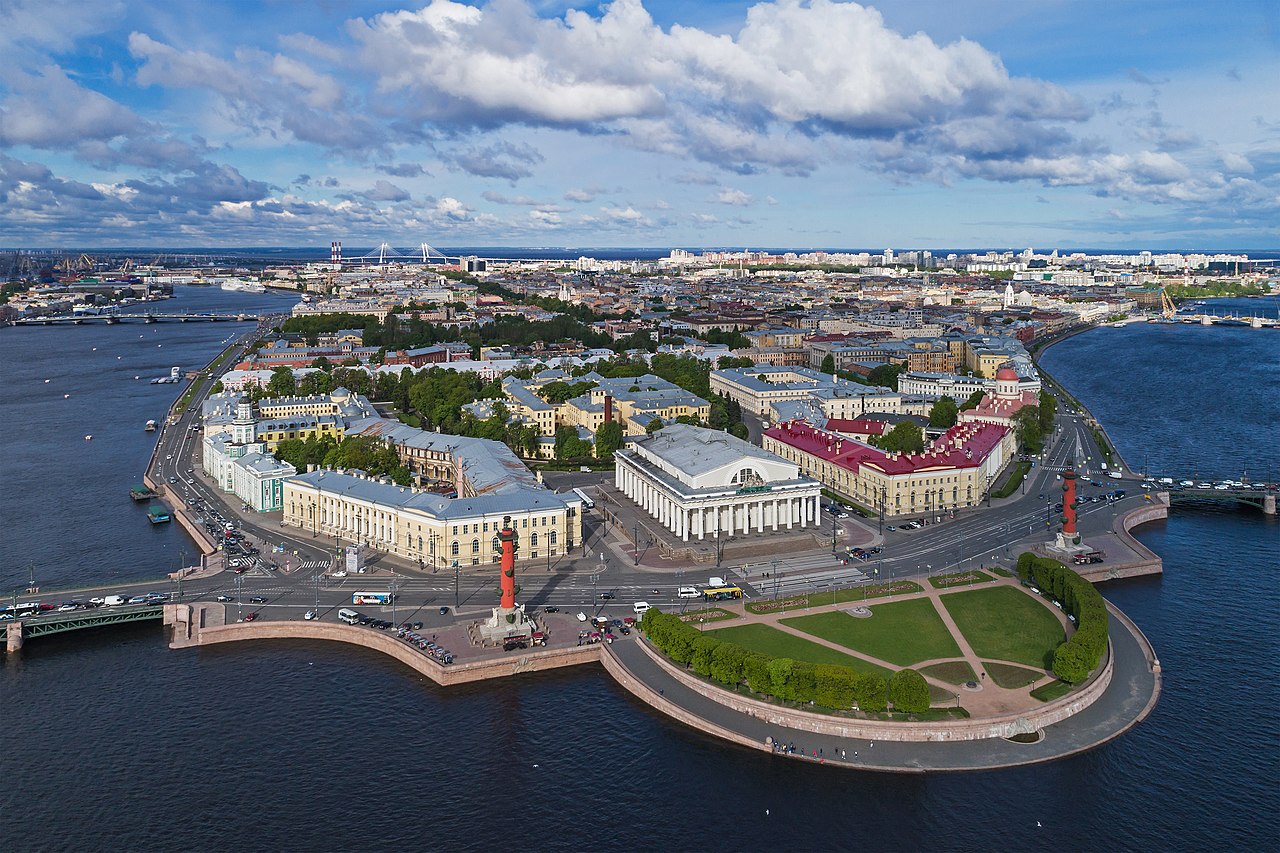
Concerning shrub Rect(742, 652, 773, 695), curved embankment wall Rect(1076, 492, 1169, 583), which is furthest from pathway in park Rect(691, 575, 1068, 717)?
curved embankment wall Rect(1076, 492, 1169, 583)

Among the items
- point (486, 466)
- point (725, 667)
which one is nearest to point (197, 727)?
point (725, 667)

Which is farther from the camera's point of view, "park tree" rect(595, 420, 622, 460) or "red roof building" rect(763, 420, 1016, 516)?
"park tree" rect(595, 420, 622, 460)

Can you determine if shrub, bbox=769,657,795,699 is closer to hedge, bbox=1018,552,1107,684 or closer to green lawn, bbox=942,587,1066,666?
green lawn, bbox=942,587,1066,666

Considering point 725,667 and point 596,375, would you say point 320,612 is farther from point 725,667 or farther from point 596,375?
point 596,375

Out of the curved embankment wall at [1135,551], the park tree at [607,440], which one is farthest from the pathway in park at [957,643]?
the park tree at [607,440]

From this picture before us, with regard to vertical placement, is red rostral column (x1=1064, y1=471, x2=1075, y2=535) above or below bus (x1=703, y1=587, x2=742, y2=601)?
above

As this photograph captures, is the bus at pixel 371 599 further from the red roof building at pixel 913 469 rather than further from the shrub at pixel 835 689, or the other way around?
the red roof building at pixel 913 469
